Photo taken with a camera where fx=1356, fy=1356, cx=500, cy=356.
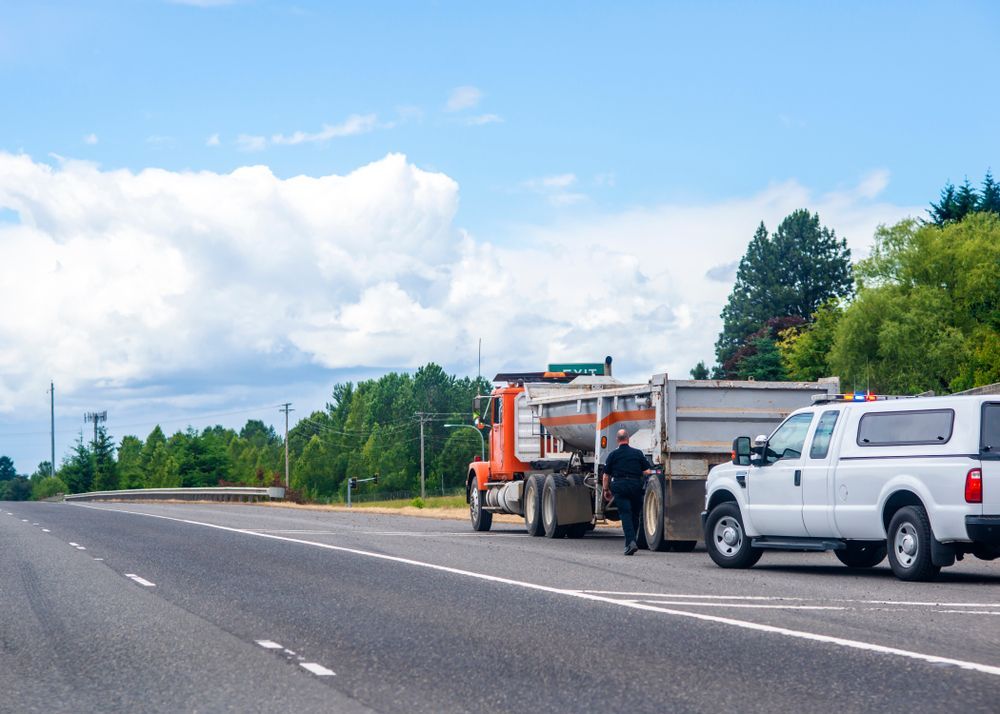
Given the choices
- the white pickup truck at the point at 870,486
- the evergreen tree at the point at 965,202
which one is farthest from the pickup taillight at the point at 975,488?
the evergreen tree at the point at 965,202

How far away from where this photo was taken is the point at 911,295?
74.7 meters

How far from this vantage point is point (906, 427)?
15.2 m

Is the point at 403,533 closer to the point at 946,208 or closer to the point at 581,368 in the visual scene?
the point at 581,368

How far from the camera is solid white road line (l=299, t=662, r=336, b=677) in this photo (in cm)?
845

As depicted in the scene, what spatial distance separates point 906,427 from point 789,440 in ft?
6.52

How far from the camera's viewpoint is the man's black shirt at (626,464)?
65.9 ft

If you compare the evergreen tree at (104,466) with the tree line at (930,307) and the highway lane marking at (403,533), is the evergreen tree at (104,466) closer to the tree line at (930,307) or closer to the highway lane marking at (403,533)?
the tree line at (930,307)

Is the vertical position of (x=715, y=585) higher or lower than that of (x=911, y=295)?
lower

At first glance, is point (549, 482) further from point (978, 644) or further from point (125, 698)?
point (125, 698)

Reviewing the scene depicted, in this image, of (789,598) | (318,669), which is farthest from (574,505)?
(318,669)

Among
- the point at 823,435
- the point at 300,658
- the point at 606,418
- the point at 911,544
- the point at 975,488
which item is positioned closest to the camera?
the point at 300,658

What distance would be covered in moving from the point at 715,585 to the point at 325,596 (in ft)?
13.8

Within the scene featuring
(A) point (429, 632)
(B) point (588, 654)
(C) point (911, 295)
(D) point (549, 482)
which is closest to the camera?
(B) point (588, 654)

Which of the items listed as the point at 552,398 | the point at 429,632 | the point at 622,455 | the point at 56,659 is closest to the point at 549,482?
Result: the point at 552,398
